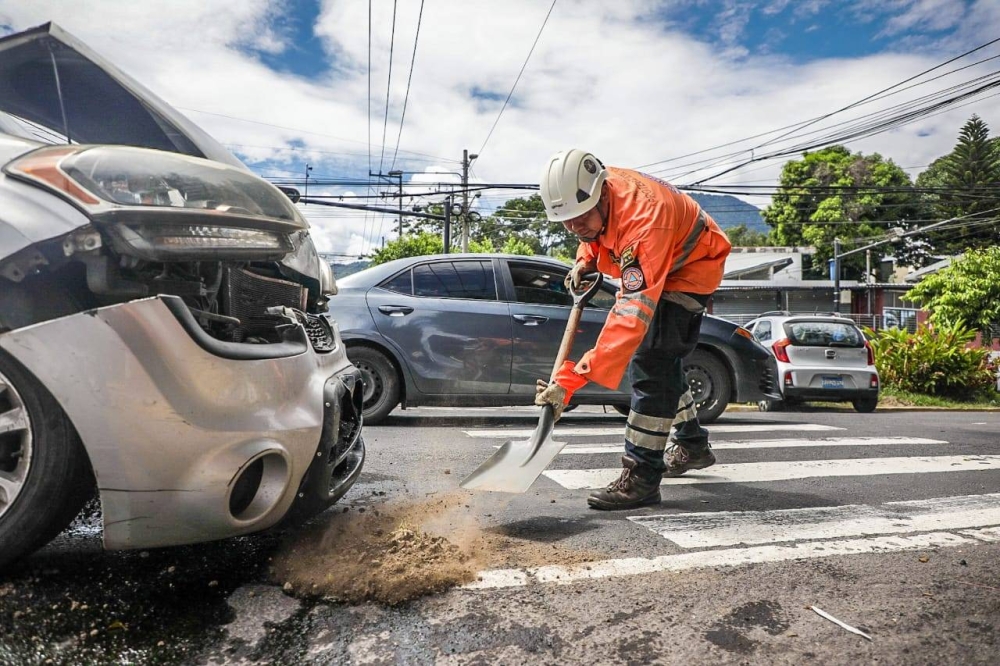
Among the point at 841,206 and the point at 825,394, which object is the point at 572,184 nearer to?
the point at 825,394

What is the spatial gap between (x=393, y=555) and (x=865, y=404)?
10224mm

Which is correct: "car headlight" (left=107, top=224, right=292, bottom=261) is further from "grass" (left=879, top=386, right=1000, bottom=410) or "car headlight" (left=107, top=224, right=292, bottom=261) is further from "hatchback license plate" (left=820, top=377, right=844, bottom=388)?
"grass" (left=879, top=386, right=1000, bottom=410)

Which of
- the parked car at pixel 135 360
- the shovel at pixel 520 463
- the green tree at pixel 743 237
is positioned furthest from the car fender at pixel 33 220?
the green tree at pixel 743 237

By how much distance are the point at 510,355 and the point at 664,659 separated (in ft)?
14.8

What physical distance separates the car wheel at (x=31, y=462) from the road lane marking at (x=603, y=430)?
3.76 metres

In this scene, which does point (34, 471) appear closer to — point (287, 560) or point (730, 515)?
point (287, 560)

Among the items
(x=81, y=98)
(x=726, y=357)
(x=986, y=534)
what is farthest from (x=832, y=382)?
(x=81, y=98)

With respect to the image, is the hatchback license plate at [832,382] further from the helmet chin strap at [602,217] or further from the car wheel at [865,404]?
the helmet chin strap at [602,217]

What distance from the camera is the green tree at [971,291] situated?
17.8 meters

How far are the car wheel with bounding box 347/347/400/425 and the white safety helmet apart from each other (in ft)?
10.7

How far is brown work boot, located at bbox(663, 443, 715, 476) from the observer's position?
3977 mm

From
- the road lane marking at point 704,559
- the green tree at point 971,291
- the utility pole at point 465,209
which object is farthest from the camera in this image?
the utility pole at point 465,209

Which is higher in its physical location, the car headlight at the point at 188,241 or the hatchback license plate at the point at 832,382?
the car headlight at the point at 188,241

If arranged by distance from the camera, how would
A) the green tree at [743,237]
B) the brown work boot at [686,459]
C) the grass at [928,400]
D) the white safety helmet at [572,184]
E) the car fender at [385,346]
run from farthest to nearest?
the green tree at [743,237], the grass at [928,400], the car fender at [385,346], the brown work boot at [686,459], the white safety helmet at [572,184]
